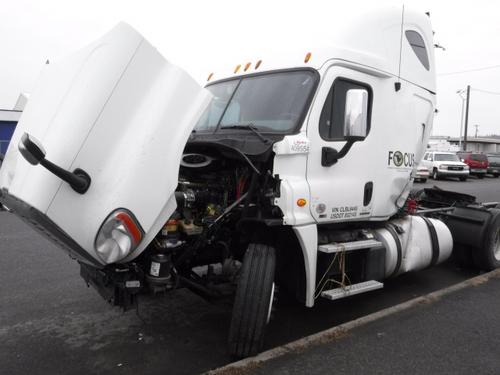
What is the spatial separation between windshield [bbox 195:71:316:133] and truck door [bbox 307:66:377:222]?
6.4 inches

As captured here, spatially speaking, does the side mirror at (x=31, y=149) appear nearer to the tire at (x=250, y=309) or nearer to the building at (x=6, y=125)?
the tire at (x=250, y=309)

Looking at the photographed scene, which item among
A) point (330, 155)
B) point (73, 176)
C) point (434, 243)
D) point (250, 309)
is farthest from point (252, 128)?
point (434, 243)

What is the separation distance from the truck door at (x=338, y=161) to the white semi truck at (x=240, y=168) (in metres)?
0.02

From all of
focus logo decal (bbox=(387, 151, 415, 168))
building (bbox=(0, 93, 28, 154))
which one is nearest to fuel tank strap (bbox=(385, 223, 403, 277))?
focus logo decal (bbox=(387, 151, 415, 168))

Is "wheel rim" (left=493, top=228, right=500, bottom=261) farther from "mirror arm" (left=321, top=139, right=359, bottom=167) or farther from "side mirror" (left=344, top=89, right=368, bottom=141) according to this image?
"side mirror" (left=344, top=89, right=368, bottom=141)

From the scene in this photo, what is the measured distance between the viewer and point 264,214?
12.5 feet

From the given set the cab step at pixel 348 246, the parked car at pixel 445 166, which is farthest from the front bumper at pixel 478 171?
the cab step at pixel 348 246

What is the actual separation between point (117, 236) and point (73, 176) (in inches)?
19.0

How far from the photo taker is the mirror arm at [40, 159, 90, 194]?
271cm

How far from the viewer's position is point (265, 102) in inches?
166

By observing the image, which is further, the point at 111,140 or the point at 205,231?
the point at 205,231

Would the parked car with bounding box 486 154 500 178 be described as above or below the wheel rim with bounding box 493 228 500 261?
above

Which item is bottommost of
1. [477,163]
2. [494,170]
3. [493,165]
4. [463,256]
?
[463,256]

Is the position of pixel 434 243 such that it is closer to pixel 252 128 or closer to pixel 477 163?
pixel 252 128
